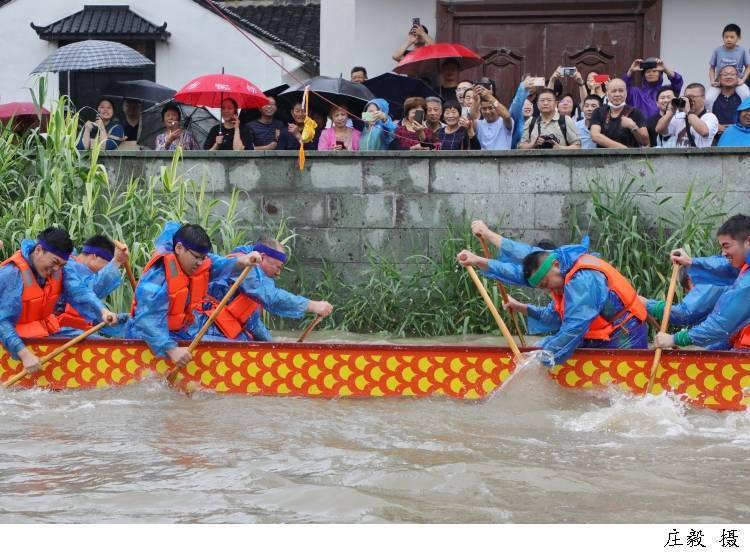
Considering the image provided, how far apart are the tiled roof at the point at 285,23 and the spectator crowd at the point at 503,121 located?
20.1 feet

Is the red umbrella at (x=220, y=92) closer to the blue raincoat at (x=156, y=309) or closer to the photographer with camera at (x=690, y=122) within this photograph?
the blue raincoat at (x=156, y=309)

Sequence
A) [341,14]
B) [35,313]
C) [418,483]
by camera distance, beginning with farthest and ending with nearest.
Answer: [341,14], [35,313], [418,483]

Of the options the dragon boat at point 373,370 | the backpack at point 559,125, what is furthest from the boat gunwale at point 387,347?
the backpack at point 559,125

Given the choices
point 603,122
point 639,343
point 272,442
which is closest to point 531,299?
point 603,122

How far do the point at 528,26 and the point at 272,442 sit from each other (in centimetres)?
807

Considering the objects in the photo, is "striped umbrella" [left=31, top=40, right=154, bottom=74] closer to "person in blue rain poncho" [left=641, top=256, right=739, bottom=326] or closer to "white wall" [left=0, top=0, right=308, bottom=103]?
"white wall" [left=0, top=0, right=308, bottom=103]

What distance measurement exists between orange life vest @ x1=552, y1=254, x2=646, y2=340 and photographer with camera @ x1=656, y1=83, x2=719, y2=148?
3.34m

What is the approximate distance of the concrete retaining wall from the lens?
407 inches

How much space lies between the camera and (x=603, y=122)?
1055 cm

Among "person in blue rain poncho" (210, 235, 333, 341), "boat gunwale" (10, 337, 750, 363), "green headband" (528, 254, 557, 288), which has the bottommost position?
"boat gunwale" (10, 337, 750, 363)

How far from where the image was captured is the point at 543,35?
13602 mm

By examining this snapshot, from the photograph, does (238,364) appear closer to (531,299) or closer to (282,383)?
(282,383)

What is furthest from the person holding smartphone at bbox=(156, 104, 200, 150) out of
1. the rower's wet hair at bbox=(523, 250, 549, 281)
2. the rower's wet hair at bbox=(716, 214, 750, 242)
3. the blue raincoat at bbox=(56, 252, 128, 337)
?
the rower's wet hair at bbox=(716, 214, 750, 242)

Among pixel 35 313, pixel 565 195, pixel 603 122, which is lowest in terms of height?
pixel 35 313
